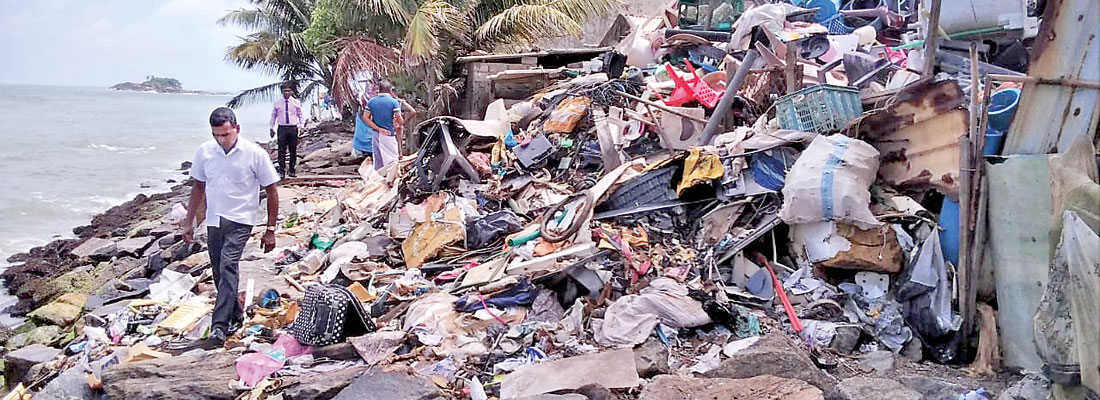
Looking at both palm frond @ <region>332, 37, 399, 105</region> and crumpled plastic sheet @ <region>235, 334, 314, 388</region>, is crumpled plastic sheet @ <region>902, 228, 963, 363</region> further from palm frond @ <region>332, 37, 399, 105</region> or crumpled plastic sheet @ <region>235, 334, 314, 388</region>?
palm frond @ <region>332, 37, 399, 105</region>

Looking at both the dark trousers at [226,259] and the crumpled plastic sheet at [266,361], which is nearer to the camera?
the crumpled plastic sheet at [266,361]

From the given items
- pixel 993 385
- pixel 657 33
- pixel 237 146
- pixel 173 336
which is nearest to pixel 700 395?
pixel 993 385

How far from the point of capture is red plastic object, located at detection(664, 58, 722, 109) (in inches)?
289

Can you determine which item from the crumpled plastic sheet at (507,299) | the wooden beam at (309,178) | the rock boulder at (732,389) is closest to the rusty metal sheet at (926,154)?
the rock boulder at (732,389)

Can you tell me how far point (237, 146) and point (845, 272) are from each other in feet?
13.4

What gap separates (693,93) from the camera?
24.2 feet

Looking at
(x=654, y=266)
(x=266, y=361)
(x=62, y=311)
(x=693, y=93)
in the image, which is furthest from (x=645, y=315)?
(x=62, y=311)

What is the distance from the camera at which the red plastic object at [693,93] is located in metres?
7.33

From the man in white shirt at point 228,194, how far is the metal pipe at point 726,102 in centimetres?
380

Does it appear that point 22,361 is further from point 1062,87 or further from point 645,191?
point 1062,87

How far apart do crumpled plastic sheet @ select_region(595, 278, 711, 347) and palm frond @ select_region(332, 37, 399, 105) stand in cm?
825

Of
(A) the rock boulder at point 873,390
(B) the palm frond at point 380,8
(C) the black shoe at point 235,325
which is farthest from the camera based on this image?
(B) the palm frond at point 380,8

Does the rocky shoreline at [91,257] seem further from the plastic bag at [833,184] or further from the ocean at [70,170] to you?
the plastic bag at [833,184]

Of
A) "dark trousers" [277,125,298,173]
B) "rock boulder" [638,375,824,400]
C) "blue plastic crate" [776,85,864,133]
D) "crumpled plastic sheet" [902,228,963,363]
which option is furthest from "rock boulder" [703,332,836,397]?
"dark trousers" [277,125,298,173]
